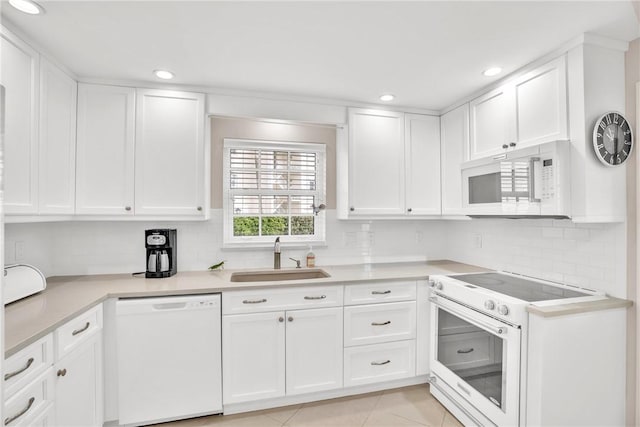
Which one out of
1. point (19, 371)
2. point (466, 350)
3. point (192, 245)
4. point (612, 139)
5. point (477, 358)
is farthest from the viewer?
point (192, 245)

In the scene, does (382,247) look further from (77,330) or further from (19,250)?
(19,250)

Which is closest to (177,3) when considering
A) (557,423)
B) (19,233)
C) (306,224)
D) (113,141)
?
(113,141)

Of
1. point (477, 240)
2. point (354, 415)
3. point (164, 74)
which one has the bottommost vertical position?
point (354, 415)

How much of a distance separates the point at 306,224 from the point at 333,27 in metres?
1.78

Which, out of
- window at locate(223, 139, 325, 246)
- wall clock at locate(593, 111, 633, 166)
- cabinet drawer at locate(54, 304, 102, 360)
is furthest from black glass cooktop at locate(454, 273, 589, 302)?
cabinet drawer at locate(54, 304, 102, 360)

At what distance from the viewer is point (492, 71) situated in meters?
2.26

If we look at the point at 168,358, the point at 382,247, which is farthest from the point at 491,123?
the point at 168,358

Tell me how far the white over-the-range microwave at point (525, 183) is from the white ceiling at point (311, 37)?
63 centimetres

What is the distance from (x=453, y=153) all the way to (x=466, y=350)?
5.26 ft

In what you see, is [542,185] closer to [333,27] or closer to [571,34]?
[571,34]

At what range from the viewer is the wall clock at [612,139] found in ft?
5.97

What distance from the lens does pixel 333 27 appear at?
5.67ft

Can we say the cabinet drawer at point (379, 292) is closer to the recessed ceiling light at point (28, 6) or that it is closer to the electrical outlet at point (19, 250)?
the electrical outlet at point (19, 250)

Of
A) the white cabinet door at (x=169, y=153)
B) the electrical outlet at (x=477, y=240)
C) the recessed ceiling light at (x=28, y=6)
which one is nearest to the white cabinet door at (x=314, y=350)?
the white cabinet door at (x=169, y=153)
